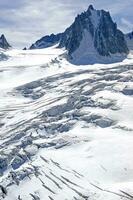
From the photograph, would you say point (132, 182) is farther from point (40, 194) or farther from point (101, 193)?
point (40, 194)

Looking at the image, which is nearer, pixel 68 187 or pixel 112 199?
pixel 112 199

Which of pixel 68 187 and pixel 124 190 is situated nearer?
pixel 124 190

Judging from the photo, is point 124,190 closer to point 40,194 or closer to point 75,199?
point 75,199

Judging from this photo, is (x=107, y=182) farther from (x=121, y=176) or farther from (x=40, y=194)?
(x=40, y=194)

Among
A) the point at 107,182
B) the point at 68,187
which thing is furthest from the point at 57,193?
the point at 107,182

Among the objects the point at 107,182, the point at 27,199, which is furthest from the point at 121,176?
the point at 27,199

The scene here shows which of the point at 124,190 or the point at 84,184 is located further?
the point at 84,184

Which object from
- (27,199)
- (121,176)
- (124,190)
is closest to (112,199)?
(124,190)
